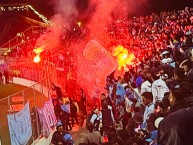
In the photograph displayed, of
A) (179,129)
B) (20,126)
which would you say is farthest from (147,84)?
(179,129)

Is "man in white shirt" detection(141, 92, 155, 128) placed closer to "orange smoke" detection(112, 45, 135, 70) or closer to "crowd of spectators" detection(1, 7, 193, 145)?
"crowd of spectators" detection(1, 7, 193, 145)

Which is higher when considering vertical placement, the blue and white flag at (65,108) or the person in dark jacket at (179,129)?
the blue and white flag at (65,108)

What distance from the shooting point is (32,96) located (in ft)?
41.4

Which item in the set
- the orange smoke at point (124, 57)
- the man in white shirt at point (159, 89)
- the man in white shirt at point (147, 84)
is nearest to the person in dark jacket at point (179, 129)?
the man in white shirt at point (159, 89)

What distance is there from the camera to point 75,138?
13047mm

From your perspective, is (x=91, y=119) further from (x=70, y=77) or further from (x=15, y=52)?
(x=15, y=52)

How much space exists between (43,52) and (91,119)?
12.9 meters

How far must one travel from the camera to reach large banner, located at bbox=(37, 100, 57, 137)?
12516 millimetres

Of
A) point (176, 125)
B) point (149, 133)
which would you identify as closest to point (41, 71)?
point (149, 133)

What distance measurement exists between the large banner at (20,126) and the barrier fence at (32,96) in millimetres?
305

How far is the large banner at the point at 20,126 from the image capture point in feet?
33.7

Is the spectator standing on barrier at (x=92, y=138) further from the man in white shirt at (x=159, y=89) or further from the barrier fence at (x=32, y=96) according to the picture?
the barrier fence at (x=32, y=96)

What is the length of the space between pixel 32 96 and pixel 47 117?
3.08 feet

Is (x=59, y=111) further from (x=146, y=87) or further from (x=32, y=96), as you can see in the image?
(x=146, y=87)
